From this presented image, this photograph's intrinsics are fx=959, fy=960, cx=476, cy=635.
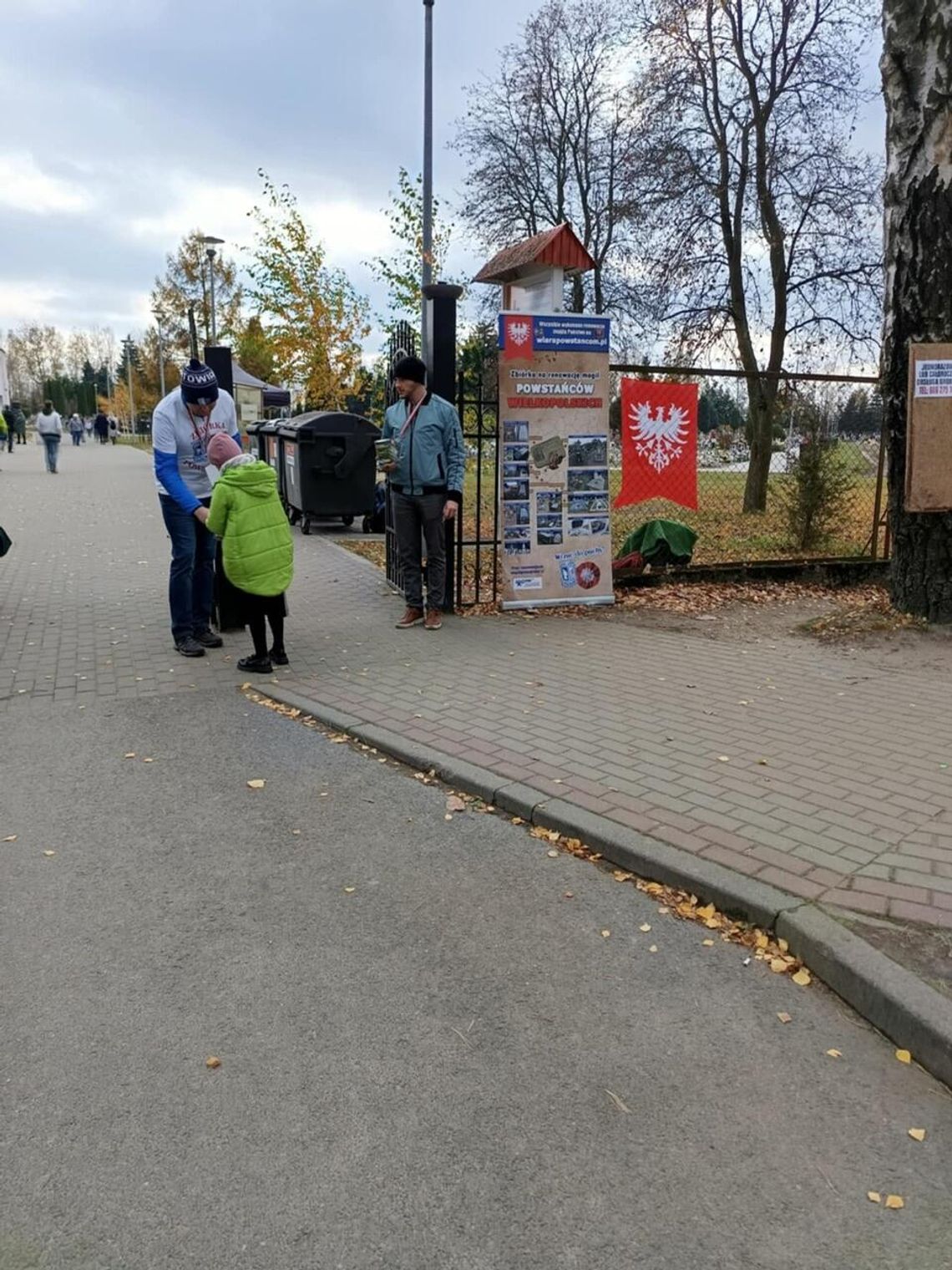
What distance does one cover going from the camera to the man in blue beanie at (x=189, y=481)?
6.69 meters

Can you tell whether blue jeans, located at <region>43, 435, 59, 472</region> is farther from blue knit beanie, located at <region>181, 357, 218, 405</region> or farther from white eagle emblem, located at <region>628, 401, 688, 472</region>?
white eagle emblem, located at <region>628, 401, 688, 472</region>

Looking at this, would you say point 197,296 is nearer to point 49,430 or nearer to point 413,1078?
point 49,430

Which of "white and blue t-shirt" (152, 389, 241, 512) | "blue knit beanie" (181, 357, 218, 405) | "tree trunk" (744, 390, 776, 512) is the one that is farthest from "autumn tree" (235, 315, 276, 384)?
"blue knit beanie" (181, 357, 218, 405)

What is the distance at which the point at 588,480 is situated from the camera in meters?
8.40

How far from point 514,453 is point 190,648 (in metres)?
3.12

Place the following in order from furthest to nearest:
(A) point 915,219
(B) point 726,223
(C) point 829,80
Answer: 1. (B) point 726,223
2. (C) point 829,80
3. (A) point 915,219

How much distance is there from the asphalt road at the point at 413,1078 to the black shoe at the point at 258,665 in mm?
2500

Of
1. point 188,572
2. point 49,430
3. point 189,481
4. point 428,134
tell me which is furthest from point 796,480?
point 49,430

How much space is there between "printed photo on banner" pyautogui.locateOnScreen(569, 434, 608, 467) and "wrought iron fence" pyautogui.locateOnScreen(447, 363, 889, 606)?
3.51 feet

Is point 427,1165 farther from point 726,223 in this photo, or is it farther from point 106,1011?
point 726,223

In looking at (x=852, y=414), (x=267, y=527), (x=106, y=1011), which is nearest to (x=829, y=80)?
(x=852, y=414)

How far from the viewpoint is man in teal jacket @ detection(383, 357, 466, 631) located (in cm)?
755

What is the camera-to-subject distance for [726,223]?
56.8 feet

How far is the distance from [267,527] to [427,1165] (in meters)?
4.64
